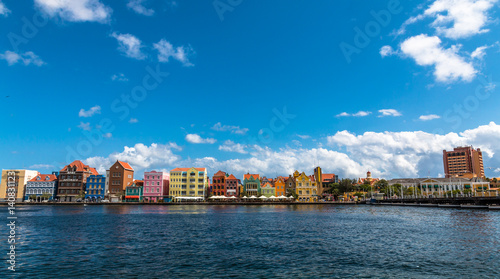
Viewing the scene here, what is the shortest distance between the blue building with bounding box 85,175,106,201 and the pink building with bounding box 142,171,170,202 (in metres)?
19.2

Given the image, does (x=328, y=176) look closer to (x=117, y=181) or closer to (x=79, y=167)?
(x=117, y=181)

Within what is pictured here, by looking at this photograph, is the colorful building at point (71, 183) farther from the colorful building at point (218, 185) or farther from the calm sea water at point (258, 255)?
the calm sea water at point (258, 255)

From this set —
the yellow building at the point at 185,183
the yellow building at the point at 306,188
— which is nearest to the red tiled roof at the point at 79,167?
the yellow building at the point at 185,183

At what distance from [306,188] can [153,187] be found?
72378 millimetres

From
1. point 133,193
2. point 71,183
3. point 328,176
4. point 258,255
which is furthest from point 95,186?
point 258,255

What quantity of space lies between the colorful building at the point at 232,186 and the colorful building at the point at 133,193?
1581 inches

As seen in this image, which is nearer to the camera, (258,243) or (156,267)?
(156,267)

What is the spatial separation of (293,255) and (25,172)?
168955 millimetres

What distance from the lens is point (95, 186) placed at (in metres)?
148

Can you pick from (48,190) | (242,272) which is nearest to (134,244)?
(242,272)

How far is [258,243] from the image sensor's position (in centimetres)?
3266

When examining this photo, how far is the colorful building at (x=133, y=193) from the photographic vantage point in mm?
146250

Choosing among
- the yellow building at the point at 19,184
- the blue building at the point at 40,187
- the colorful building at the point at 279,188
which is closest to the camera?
the blue building at the point at 40,187

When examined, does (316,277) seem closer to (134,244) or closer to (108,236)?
(134,244)
